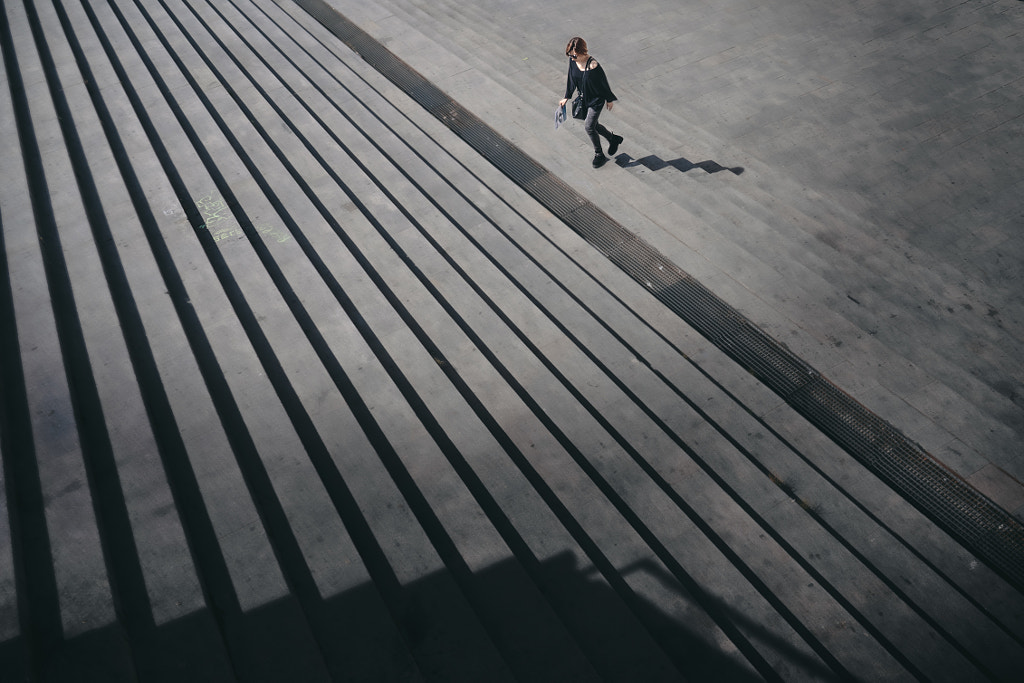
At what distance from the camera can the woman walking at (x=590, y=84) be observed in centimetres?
661

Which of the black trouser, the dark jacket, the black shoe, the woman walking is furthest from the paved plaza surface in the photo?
the dark jacket

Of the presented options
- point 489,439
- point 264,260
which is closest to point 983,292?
point 489,439

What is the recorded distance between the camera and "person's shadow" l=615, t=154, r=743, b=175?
743cm

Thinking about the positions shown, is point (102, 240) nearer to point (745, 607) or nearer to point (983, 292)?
point (745, 607)

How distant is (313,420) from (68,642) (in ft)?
5.71

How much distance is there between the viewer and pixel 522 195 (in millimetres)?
6691

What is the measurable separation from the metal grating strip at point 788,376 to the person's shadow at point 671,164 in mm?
987

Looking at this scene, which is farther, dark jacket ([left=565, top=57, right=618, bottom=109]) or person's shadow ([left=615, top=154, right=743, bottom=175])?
person's shadow ([left=615, top=154, right=743, bottom=175])

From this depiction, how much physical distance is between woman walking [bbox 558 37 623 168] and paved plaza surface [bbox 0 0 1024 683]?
44cm

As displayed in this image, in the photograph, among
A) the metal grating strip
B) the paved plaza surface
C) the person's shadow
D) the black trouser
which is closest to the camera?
the paved plaza surface

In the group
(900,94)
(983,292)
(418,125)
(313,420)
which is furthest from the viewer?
(900,94)

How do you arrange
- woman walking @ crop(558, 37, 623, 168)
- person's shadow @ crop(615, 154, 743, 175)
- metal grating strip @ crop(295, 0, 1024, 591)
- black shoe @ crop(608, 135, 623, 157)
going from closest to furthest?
metal grating strip @ crop(295, 0, 1024, 591) < woman walking @ crop(558, 37, 623, 168) < black shoe @ crop(608, 135, 623, 157) < person's shadow @ crop(615, 154, 743, 175)

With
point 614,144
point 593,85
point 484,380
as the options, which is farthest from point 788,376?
point 593,85

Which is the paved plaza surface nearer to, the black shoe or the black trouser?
the black shoe
